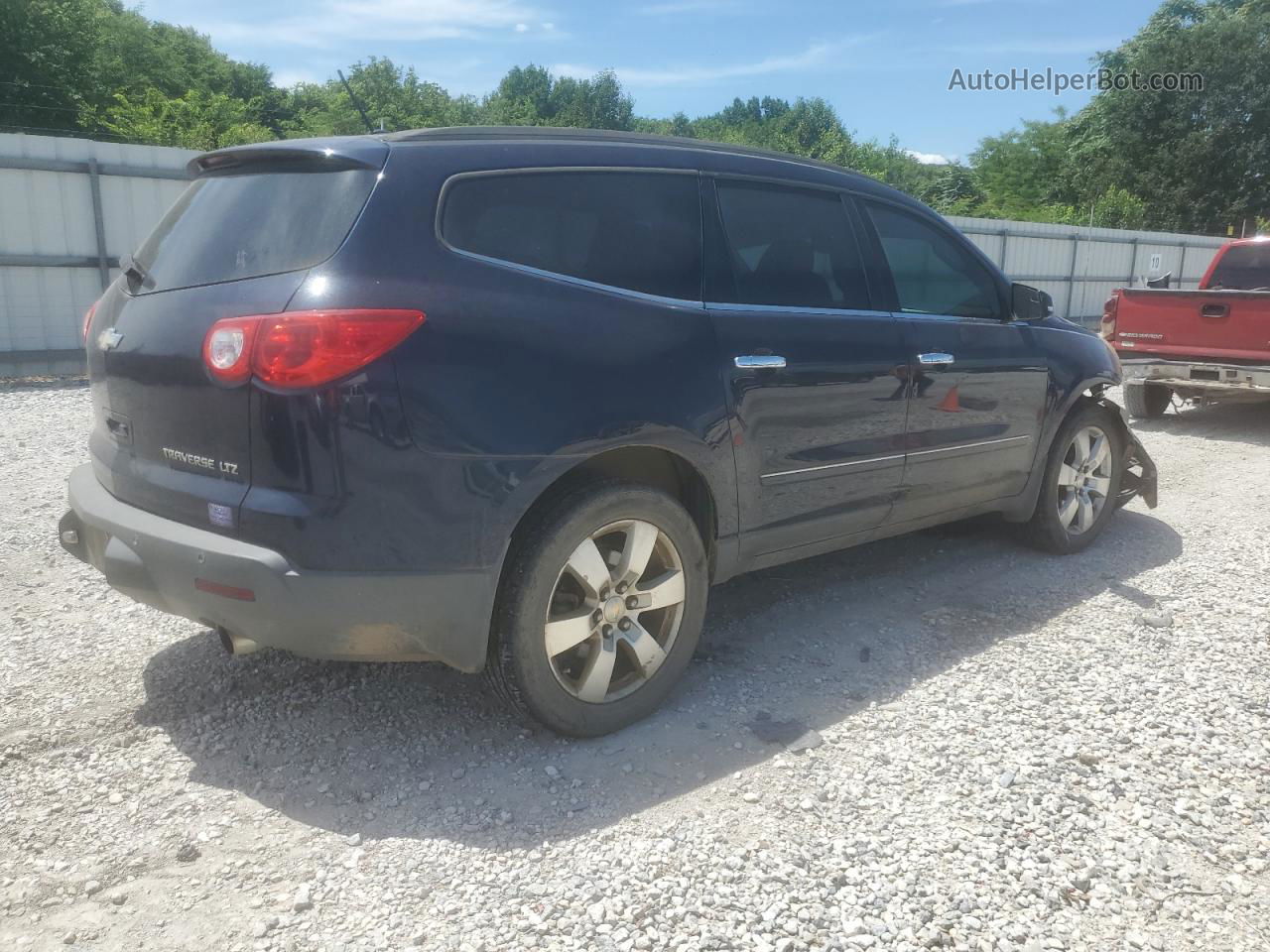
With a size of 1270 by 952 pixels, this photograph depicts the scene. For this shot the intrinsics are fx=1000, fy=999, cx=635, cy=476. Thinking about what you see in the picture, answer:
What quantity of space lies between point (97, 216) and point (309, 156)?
386 inches

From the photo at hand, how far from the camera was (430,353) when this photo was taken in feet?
8.71

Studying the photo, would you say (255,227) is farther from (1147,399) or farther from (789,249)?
(1147,399)

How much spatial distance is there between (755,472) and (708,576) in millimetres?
404

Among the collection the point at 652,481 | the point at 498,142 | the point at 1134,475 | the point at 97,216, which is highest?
the point at 498,142

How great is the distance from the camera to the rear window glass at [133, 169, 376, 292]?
108 inches

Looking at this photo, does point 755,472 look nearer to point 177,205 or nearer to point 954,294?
point 954,294

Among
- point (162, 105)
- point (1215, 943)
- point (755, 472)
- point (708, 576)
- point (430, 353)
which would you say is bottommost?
point (1215, 943)

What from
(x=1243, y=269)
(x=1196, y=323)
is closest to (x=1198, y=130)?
(x=1243, y=269)

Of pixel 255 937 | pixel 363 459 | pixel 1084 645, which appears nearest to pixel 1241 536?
pixel 1084 645

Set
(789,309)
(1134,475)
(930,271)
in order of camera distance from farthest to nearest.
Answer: (1134,475) → (930,271) → (789,309)

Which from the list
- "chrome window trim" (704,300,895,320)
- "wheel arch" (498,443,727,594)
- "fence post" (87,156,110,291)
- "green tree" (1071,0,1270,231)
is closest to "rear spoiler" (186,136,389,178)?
"wheel arch" (498,443,727,594)

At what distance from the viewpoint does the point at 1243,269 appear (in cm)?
994

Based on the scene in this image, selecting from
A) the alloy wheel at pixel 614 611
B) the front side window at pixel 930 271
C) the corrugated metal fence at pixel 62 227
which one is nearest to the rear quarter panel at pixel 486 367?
the alloy wheel at pixel 614 611

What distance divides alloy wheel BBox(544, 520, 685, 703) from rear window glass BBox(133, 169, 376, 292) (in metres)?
1.16
